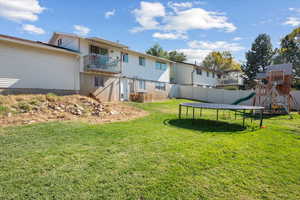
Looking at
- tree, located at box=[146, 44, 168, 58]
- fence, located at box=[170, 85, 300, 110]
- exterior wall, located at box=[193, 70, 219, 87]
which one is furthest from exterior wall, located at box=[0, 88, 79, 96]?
tree, located at box=[146, 44, 168, 58]

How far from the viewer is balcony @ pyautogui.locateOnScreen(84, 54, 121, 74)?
13.7 meters

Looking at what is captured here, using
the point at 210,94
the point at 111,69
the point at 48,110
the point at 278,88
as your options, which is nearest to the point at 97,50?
the point at 111,69

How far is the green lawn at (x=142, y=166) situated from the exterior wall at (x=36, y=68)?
20.7ft

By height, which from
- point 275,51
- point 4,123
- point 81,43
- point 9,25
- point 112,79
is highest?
point 275,51

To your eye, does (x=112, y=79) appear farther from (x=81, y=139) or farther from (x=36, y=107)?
(x=81, y=139)

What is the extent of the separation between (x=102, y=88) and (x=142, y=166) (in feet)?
42.2

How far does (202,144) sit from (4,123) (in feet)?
25.4

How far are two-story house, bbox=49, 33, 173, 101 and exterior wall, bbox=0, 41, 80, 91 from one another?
3.69 ft

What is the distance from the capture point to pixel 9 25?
543 inches

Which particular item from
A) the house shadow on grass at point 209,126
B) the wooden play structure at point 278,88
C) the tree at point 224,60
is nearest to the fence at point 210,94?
the wooden play structure at point 278,88

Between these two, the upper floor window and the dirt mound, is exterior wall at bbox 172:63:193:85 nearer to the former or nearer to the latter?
the upper floor window

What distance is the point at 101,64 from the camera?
571 inches

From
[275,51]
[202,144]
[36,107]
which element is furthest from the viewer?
[275,51]

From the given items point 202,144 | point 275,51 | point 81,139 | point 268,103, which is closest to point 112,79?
point 81,139
